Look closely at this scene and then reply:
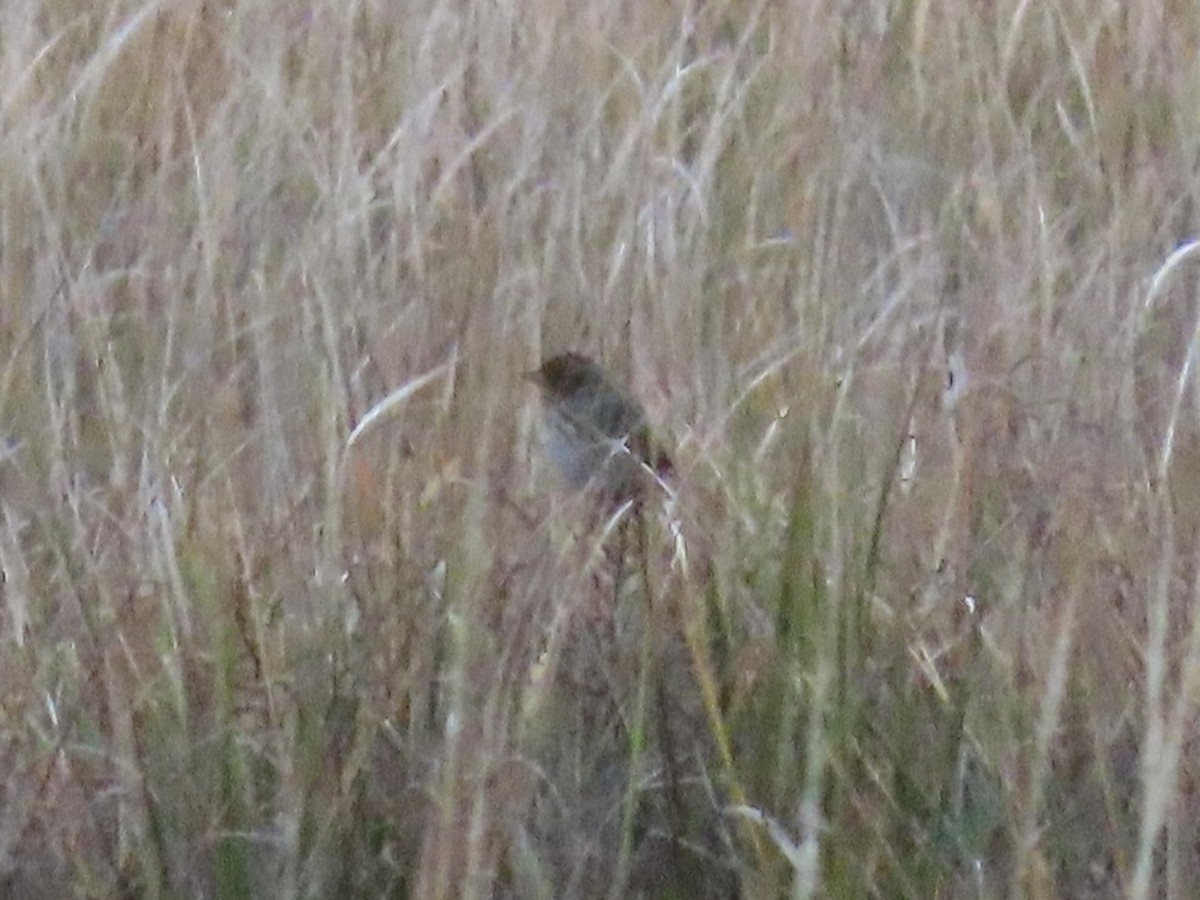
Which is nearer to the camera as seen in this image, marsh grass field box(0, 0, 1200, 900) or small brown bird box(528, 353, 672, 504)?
marsh grass field box(0, 0, 1200, 900)

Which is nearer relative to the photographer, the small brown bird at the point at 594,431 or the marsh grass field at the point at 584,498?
the marsh grass field at the point at 584,498

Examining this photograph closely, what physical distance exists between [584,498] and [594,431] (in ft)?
0.33

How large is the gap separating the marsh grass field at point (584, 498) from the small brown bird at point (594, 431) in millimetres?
38

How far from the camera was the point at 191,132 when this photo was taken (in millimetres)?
2537

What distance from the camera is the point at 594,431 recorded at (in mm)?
1957

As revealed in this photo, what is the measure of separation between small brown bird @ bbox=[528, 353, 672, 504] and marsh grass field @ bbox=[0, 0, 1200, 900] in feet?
0.13

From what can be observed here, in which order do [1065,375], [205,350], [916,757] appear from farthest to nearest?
[205,350]
[1065,375]
[916,757]

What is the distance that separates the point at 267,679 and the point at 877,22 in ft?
4.24

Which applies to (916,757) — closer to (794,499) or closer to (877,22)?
(794,499)

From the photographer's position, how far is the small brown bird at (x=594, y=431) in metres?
1.83

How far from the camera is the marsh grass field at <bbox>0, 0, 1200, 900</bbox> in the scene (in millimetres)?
1527

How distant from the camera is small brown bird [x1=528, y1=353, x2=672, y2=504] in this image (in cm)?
183

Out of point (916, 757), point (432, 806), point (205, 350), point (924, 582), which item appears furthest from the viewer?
point (205, 350)

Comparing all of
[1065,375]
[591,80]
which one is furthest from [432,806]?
[591,80]
